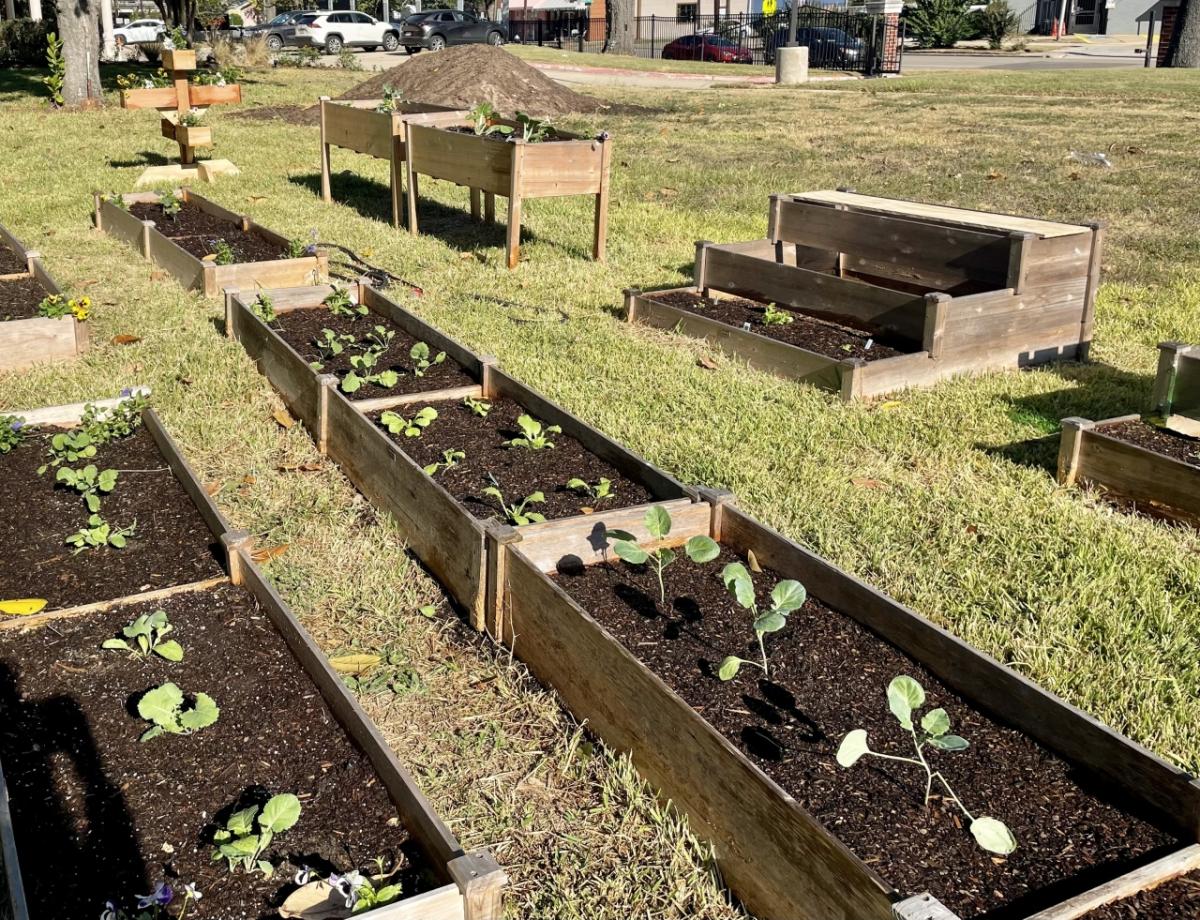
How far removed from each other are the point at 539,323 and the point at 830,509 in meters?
3.18

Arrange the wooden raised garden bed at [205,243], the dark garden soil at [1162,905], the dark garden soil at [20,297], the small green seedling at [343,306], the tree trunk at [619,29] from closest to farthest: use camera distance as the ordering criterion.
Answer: the dark garden soil at [1162,905], the small green seedling at [343,306], the dark garden soil at [20,297], the wooden raised garden bed at [205,243], the tree trunk at [619,29]

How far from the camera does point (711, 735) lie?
8.95ft

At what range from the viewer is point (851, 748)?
268cm

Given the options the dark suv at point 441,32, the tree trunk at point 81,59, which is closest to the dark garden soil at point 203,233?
the tree trunk at point 81,59

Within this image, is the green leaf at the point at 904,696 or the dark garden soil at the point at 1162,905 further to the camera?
the green leaf at the point at 904,696

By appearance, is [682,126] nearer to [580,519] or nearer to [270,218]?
[270,218]

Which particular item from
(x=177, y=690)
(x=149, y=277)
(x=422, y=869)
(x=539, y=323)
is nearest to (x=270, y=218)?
(x=149, y=277)

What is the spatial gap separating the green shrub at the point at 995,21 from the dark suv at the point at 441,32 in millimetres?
21689

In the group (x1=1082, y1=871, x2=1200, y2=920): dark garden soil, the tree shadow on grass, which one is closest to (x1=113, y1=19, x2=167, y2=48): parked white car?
the tree shadow on grass

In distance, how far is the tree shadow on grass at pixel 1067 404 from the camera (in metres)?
5.31

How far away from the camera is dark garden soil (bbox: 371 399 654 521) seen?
4422 millimetres

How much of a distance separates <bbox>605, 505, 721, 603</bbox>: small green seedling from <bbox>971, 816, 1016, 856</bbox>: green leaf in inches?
51.2

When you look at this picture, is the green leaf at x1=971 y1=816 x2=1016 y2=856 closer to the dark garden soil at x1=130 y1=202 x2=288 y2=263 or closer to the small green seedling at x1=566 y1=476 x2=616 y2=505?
the small green seedling at x1=566 y1=476 x2=616 y2=505

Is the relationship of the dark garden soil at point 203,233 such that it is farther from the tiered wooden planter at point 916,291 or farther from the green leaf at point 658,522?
the green leaf at point 658,522
